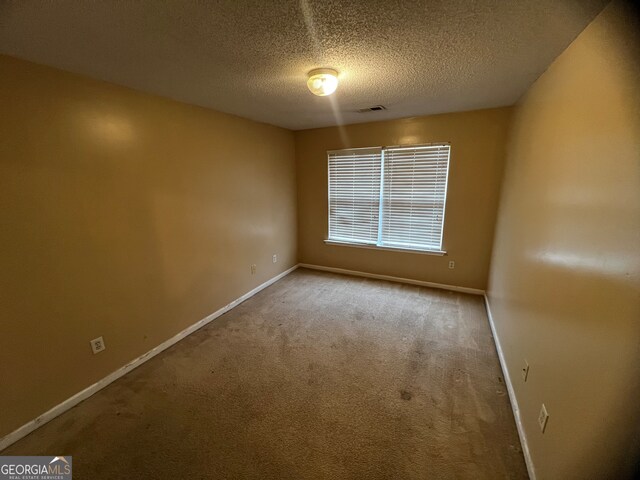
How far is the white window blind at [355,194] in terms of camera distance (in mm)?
3594

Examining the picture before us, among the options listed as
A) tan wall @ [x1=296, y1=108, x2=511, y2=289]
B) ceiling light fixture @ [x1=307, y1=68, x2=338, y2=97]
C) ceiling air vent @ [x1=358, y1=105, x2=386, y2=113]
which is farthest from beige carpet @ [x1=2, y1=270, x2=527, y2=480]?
ceiling air vent @ [x1=358, y1=105, x2=386, y2=113]

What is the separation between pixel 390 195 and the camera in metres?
3.54

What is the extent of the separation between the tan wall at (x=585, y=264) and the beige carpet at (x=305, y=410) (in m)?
0.35

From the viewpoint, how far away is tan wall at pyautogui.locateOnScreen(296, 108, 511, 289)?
2.91 metres

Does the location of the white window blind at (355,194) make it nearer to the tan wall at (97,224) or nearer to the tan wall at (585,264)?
the tan wall at (97,224)

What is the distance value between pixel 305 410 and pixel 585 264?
170 centimetres

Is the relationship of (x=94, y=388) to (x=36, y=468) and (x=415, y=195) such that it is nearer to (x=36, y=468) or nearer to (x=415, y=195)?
(x=36, y=468)

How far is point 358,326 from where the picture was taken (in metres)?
2.63

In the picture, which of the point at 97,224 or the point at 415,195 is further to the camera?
the point at 415,195

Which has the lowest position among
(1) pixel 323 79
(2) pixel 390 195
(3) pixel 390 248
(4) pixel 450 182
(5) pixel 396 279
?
(5) pixel 396 279

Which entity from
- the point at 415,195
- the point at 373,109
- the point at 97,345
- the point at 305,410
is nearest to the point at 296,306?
the point at 305,410

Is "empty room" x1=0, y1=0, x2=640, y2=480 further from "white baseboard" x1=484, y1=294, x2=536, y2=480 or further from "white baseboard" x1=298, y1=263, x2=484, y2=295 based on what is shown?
"white baseboard" x1=298, y1=263, x2=484, y2=295

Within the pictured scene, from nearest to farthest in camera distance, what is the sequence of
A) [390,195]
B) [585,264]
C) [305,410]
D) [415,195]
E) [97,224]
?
[585,264] → [305,410] → [97,224] → [415,195] → [390,195]

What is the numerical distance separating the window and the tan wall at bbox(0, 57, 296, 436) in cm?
161
